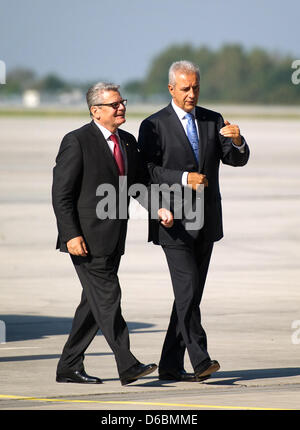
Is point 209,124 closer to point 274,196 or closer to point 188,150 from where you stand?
point 188,150

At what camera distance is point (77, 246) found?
7809mm

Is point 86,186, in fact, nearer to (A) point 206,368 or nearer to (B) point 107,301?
(B) point 107,301

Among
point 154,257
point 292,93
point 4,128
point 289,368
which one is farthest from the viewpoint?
point 292,93

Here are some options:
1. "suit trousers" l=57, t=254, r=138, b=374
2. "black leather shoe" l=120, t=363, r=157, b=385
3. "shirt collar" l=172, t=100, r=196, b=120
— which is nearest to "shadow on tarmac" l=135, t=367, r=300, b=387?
"black leather shoe" l=120, t=363, r=157, b=385

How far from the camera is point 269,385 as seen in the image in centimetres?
795

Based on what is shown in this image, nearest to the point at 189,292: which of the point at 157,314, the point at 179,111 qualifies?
the point at 179,111

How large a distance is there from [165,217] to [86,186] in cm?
55

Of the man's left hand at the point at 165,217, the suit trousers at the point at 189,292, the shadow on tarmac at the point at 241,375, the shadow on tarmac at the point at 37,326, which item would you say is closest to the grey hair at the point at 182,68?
the man's left hand at the point at 165,217

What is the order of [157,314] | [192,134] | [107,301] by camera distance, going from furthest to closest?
1. [157,314]
2. [192,134]
3. [107,301]

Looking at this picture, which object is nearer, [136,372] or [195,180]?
[136,372]

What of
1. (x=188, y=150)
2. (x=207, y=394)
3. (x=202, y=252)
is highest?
(x=188, y=150)

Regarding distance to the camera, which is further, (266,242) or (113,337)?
(266,242)

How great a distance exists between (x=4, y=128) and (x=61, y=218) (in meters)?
55.6

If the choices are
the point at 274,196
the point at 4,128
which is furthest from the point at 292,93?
the point at 274,196
